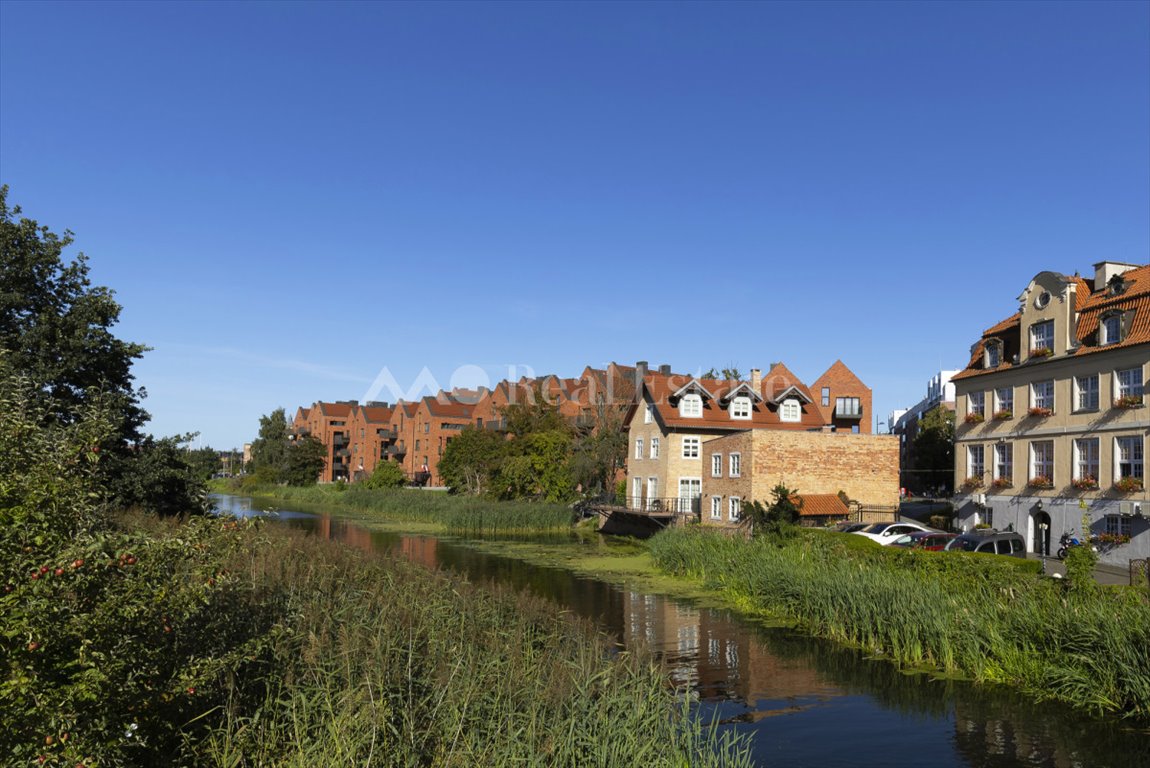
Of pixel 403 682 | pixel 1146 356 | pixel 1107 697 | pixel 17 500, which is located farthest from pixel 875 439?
pixel 17 500

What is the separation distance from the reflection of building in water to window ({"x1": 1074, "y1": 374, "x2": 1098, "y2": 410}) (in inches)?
842

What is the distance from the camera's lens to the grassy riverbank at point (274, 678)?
5930 mm

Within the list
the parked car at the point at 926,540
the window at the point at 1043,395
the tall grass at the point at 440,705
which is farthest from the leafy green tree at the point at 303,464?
the tall grass at the point at 440,705

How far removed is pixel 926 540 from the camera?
101ft

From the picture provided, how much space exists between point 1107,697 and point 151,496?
29.3 metres

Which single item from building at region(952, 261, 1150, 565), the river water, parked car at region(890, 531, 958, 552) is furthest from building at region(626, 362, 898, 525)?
the river water

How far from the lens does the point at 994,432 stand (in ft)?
135

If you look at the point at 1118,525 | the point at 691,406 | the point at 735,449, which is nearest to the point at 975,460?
the point at 1118,525

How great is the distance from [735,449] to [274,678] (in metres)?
36.6

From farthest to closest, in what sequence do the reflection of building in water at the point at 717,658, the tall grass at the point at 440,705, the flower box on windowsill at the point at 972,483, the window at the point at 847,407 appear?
1. the window at the point at 847,407
2. the flower box on windowsill at the point at 972,483
3. the reflection of building in water at the point at 717,658
4. the tall grass at the point at 440,705

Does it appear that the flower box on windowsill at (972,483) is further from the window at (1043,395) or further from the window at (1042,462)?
the window at (1043,395)

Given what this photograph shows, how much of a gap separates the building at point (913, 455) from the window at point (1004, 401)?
243cm

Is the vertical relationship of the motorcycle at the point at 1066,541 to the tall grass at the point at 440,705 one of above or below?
below

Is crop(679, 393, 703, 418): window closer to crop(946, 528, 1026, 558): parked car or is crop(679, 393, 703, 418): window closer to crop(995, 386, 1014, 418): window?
crop(995, 386, 1014, 418): window
